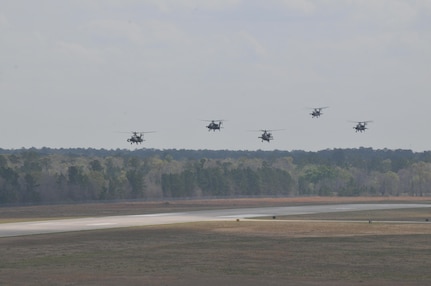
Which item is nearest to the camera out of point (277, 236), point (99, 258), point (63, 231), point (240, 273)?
point (240, 273)

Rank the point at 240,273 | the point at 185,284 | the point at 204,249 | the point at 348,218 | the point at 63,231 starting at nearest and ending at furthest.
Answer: the point at 185,284 < the point at 240,273 < the point at 204,249 < the point at 63,231 < the point at 348,218

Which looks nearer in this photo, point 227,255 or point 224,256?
point 224,256

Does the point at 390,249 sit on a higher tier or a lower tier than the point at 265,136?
lower

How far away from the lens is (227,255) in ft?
233

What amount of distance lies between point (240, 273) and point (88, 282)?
9.40 m

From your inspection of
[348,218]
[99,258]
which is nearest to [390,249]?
[99,258]

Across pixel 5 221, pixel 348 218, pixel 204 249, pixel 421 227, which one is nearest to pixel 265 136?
pixel 348 218

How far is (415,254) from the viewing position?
69.9 metres

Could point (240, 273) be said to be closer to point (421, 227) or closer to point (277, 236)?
point (277, 236)

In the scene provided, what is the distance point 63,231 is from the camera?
9794cm

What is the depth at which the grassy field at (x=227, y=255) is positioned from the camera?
2263 inches

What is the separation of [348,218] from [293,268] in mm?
60083

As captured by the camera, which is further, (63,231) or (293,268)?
(63,231)

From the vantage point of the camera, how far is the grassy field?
5747cm
